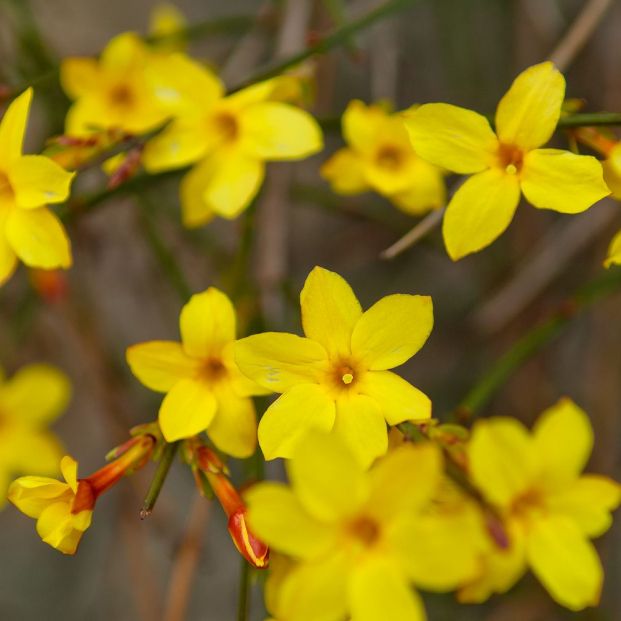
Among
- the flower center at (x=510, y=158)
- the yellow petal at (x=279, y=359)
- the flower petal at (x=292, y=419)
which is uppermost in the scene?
the flower center at (x=510, y=158)

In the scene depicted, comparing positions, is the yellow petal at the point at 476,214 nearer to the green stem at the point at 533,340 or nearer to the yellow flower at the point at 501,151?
the yellow flower at the point at 501,151

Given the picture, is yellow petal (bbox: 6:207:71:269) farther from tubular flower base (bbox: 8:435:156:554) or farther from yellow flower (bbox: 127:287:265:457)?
tubular flower base (bbox: 8:435:156:554)

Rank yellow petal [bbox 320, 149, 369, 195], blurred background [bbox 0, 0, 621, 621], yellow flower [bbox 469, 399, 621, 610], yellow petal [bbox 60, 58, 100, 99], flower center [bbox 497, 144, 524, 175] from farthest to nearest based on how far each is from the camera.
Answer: blurred background [bbox 0, 0, 621, 621] → yellow petal [bbox 60, 58, 100, 99] → yellow petal [bbox 320, 149, 369, 195] → flower center [bbox 497, 144, 524, 175] → yellow flower [bbox 469, 399, 621, 610]

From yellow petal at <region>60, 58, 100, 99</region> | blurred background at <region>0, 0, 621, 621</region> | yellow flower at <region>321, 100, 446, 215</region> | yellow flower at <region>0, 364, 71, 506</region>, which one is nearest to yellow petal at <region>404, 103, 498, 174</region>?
yellow flower at <region>321, 100, 446, 215</region>

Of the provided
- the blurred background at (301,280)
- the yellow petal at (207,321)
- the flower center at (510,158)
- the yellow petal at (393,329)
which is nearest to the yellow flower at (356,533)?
the yellow petal at (393,329)

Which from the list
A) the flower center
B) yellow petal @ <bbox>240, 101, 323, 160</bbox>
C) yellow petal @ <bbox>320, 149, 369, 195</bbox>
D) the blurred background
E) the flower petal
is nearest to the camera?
the flower petal

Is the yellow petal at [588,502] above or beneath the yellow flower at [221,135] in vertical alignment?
beneath
